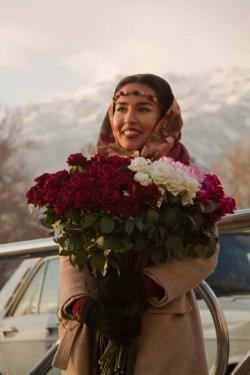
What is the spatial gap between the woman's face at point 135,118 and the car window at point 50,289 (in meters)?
2.91

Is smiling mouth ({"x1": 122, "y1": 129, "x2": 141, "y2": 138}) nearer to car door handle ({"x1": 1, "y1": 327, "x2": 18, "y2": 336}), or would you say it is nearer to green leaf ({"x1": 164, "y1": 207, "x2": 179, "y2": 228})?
green leaf ({"x1": 164, "y1": 207, "x2": 179, "y2": 228})

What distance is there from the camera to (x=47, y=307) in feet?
19.0

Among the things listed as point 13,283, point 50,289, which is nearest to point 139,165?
point 50,289

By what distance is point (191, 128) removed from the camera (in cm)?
8262

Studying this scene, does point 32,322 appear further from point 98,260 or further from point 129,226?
point 129,226

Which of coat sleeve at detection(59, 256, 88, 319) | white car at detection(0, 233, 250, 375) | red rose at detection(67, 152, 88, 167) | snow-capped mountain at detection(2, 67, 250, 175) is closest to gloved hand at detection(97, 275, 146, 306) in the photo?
coat sleeve at detection(59, 256, 88, 319)

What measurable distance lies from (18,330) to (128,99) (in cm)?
311

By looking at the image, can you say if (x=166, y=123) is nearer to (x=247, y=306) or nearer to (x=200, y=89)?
(x=247, y=306)

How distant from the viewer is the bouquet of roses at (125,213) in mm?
2488

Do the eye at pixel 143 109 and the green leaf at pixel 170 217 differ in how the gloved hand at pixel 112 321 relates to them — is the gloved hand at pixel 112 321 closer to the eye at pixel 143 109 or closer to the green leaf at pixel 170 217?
the green leaf at pixel 170 217

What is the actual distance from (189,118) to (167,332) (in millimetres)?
79987

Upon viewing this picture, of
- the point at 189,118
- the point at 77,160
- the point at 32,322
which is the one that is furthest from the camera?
the point at 189,118

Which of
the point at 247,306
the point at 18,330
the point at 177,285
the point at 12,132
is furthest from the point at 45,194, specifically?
the point at 12,132

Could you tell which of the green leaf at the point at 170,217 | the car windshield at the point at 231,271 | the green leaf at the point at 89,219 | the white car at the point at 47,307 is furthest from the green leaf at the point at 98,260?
the car windshield at the point at 231,271
